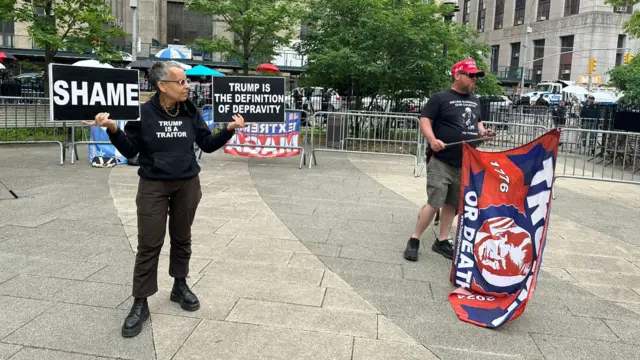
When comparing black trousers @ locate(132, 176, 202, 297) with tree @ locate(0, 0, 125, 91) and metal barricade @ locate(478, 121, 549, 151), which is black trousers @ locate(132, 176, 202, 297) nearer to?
metal barricade @ locate(478, 121, 549, 151)

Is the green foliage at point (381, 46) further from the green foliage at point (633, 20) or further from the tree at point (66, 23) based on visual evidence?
the tree at point (66, 23)

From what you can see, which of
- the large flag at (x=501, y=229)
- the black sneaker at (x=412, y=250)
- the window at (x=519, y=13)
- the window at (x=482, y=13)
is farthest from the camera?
the window at (x=482, y=13)

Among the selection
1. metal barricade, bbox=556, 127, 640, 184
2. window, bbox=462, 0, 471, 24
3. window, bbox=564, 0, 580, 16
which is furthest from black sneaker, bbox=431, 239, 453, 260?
window, bbox=462, 0, 471, 24

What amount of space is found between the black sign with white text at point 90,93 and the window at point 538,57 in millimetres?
67766

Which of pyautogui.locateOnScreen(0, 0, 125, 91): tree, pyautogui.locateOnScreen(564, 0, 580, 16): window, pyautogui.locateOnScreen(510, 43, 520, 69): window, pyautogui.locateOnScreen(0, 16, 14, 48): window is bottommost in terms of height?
pyautogui.locateOnScreen(0, 0, 125, 91): tree

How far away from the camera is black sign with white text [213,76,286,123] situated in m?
9.54

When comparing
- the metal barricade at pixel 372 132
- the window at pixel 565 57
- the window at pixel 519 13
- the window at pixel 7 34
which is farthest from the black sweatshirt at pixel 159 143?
the window at pixel 519 13

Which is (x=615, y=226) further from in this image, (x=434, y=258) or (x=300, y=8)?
(x=300, y=8)

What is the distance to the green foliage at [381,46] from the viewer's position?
1390 cm

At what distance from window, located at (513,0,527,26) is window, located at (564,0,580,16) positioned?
7731 mm

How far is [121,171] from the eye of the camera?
30.6 feet

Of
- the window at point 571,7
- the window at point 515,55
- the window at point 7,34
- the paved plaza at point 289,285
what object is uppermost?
the window at point 571,7

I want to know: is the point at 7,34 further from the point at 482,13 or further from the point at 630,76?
the point at 482,13

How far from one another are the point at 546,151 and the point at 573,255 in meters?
2.37
